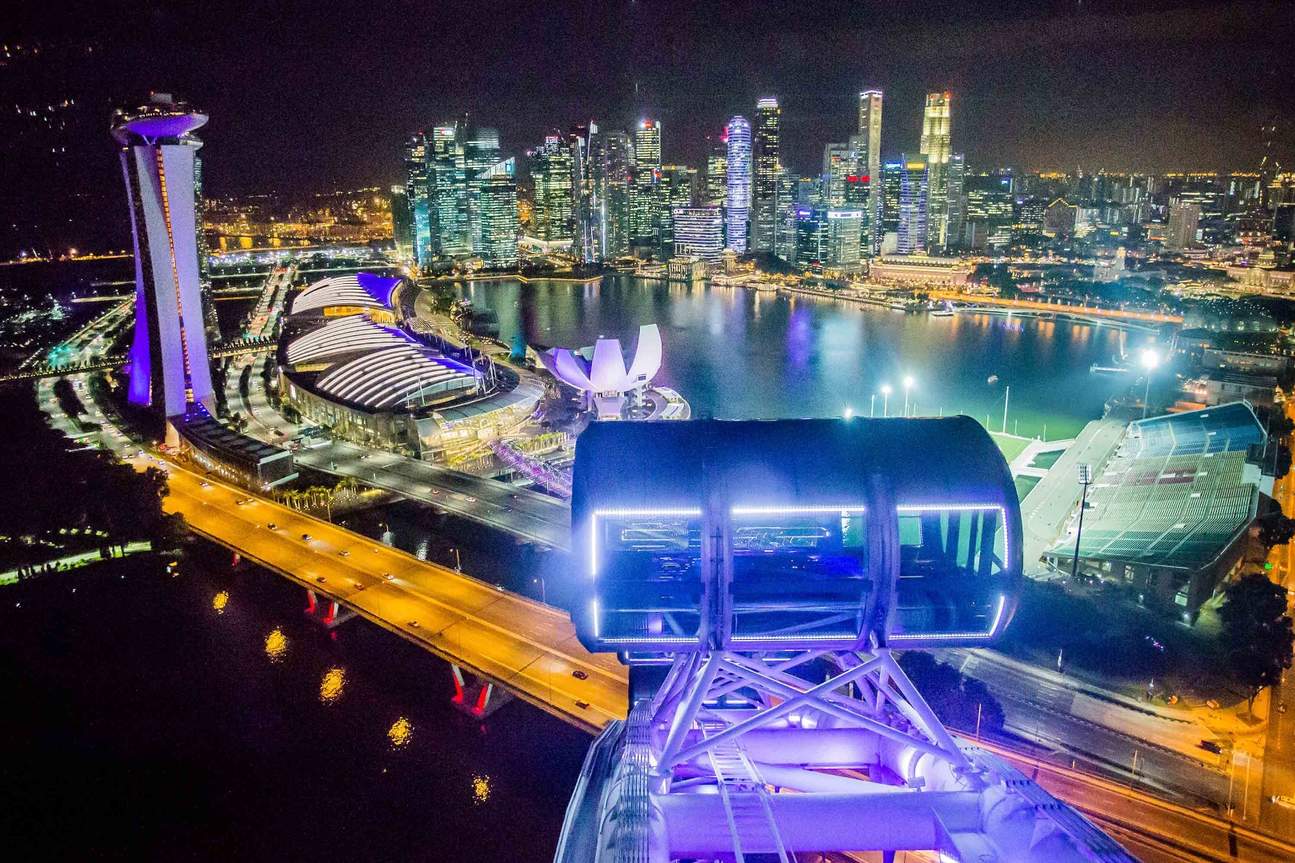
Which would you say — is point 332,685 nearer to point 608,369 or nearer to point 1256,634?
point 608,369

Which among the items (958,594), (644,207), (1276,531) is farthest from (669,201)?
(958,594)

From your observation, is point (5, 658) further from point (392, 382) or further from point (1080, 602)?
point (1080, 602)

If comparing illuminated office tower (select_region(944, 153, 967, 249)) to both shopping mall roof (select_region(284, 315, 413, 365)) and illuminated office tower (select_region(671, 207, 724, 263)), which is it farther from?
shopping mall roof (select_region(284, 315, 413, 365))

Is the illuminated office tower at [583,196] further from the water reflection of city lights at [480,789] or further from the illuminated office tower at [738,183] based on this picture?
the water reflection of city lights at [480,789]

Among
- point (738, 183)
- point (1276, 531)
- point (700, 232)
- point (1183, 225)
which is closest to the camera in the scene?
point (1276, 531)

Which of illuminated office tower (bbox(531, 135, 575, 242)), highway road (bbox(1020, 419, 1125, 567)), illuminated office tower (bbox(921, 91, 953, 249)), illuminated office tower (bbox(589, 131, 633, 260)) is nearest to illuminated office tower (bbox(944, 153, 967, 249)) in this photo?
illuminated office tower (bbox(921, 91, 953, 249))

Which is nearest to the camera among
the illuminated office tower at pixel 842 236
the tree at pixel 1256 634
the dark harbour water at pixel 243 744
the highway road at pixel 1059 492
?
the dark harbour water at pixel 243 744

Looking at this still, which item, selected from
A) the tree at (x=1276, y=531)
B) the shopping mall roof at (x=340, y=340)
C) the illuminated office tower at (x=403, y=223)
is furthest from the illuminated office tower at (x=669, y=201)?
the tree at (x=1276, y=531)
